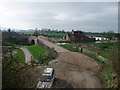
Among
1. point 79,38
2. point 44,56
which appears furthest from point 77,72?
point 79,38

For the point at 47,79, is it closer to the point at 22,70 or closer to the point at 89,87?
the point at 89,87

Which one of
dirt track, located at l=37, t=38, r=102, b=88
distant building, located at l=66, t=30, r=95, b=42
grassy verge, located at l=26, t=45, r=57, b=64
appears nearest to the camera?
dirt track, located at l=37, t=38, r=102, b=88

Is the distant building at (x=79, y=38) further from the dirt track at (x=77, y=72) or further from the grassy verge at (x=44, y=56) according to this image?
the dirt track at (x=77, y=72)

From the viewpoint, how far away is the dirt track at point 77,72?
12898mm

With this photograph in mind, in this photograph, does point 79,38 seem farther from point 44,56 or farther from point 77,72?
point 77,72

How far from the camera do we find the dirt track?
12898mm

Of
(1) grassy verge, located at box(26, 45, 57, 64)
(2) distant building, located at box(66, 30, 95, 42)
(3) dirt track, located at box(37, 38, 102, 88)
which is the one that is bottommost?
(3) dirt track, located at box(37, 38, 102, 88)

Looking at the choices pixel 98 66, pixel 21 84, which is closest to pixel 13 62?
pixel 21 84

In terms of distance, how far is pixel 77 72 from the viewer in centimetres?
1670

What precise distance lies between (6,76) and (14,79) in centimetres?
28

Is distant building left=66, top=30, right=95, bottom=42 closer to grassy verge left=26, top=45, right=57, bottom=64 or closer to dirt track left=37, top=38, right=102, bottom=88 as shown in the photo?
grassy verge left=26, top=45, right=57, bottom=64

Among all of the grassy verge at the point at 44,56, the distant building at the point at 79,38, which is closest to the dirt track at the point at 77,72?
the grassy verge at the point at 44,56

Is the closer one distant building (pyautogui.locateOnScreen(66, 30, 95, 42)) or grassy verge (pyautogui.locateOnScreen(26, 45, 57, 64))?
grassy verge (pyautogui.locateOnScreen(26, 45, 57, 64))

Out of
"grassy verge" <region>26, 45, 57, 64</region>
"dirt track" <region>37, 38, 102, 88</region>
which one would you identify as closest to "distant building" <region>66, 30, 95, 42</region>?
"grassy verge" <region>26, 45, 57, 64</region>
